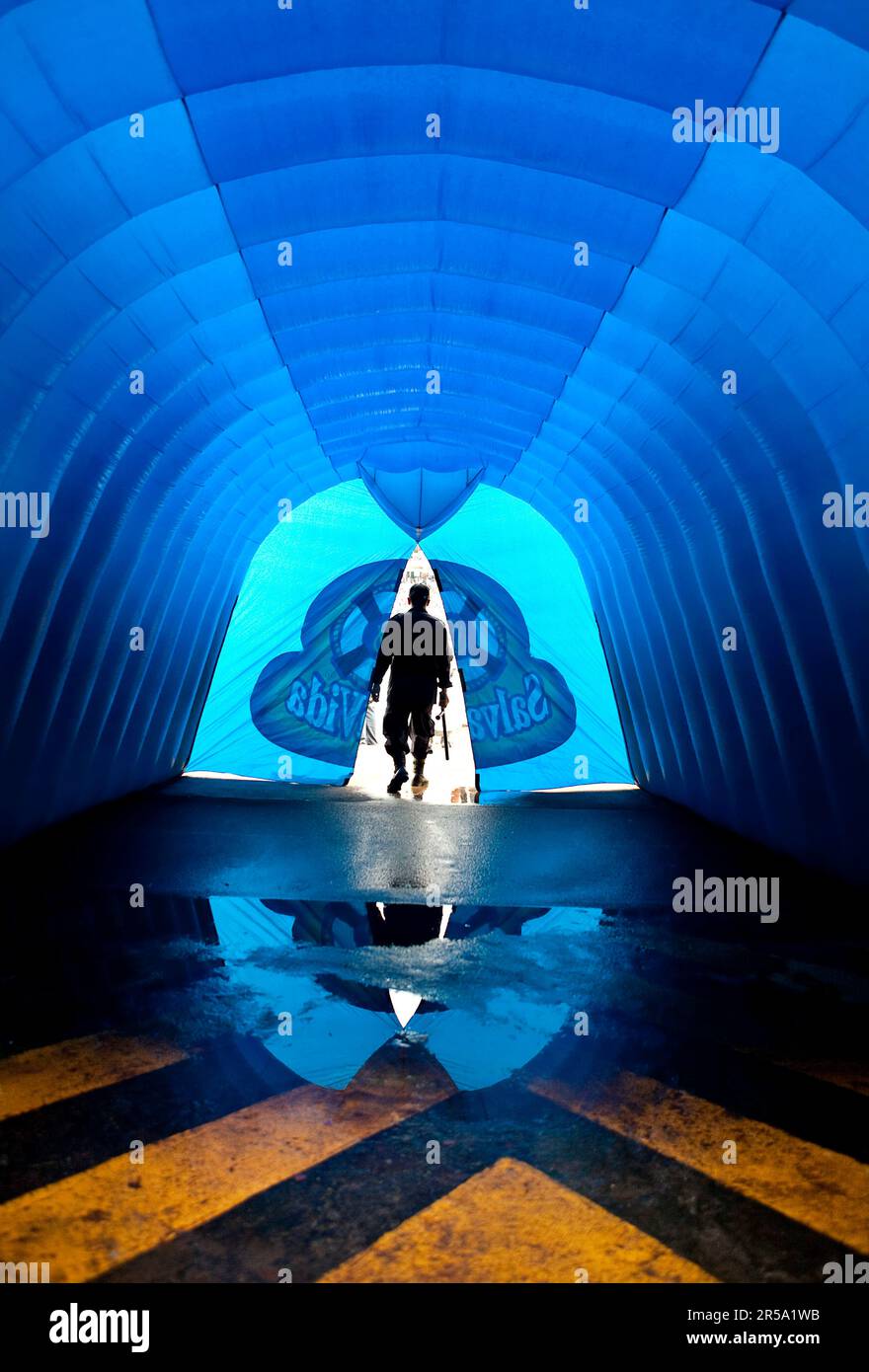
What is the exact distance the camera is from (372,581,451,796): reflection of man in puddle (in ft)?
41.9

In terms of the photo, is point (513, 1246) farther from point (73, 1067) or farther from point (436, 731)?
point (436, 731)

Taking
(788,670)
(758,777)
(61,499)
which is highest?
(61,499)

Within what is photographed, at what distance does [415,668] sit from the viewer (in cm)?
1288

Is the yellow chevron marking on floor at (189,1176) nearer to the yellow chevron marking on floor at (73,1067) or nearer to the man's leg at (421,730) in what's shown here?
the yellow chevron marking on floor at (73,1067)

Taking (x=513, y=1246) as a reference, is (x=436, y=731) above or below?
above

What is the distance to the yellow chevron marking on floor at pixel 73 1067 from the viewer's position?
332 cm

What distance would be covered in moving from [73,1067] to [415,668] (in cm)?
950

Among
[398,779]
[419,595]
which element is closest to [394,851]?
[419,595]
